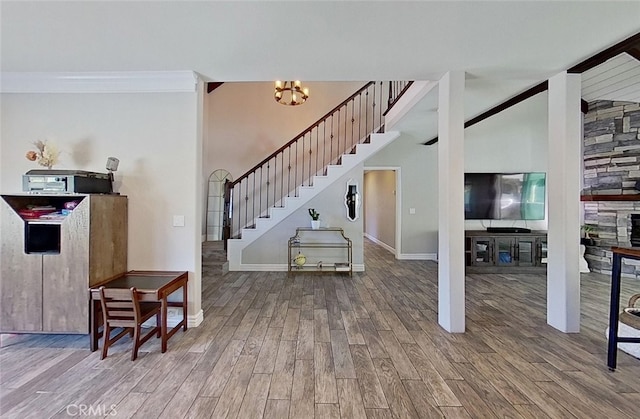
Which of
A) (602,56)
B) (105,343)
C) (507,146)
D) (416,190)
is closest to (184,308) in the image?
(105,343)

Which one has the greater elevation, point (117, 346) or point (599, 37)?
point (599, 37)

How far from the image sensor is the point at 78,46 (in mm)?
2752

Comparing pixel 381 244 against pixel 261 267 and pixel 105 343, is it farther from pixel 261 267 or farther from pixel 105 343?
pixel 105 343

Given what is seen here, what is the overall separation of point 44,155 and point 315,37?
9.53 feet

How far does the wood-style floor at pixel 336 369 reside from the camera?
6.79 ft

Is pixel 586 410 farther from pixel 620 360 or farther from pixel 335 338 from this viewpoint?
pixel 335 338

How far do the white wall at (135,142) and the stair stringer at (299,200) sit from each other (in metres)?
2.62

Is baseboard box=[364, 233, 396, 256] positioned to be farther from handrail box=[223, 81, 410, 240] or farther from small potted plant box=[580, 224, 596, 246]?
small potted plant box=[580, 224, 596, 246]

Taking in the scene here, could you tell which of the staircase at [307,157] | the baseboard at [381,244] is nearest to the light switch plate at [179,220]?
the staircase at [307,157]

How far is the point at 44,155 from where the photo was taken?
3.18m

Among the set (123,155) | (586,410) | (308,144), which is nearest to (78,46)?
(123,155)

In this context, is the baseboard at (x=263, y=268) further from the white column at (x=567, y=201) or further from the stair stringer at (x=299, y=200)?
the white column at (x=567, y=201)

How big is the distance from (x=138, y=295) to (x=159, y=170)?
1.37 m

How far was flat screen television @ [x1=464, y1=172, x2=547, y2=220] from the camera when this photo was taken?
6.77 metres
